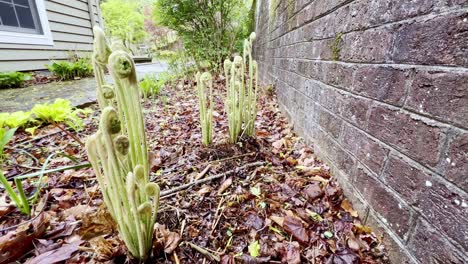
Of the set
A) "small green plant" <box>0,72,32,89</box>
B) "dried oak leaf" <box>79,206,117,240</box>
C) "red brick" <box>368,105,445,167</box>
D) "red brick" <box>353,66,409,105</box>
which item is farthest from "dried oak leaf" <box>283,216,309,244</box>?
"small green plant" <box>0,72,32,89</box>

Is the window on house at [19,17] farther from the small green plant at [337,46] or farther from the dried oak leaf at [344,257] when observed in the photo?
the dried oak leaf at [344,257]

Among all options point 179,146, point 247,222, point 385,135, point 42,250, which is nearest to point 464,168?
point 385,135

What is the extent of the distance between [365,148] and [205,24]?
16.8 ft

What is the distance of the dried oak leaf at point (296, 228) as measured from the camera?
96 cm

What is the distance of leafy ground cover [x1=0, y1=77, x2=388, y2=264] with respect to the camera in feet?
2.88

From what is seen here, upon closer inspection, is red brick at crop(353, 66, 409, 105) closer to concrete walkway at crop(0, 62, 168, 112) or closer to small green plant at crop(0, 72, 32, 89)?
concrete walkway at crop(0, 62, 168, 112)

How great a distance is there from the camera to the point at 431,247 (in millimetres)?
690

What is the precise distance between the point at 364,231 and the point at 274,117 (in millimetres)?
1712

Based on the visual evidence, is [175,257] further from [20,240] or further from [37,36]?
[37,36]

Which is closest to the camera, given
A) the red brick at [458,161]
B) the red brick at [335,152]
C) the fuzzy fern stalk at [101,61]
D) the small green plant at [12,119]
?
the red brick at [458,161]

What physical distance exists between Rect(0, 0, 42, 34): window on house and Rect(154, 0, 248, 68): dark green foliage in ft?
7.93

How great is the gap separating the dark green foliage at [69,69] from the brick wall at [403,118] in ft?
16.9

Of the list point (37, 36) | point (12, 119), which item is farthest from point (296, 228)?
point (37, 36)

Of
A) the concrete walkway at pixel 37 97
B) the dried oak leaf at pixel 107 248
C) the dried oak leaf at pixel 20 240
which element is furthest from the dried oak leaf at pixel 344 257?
the concrete walkway at pixel 37 97
